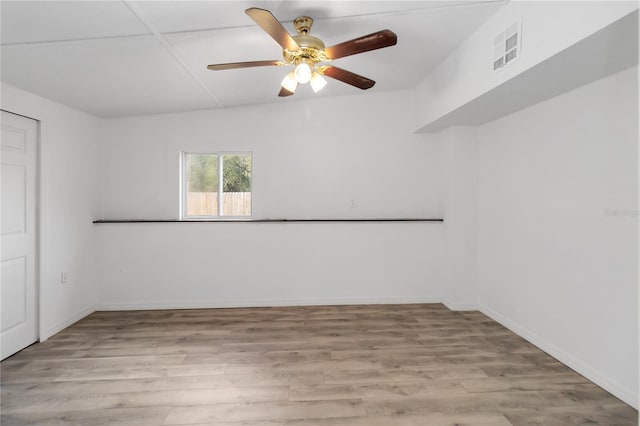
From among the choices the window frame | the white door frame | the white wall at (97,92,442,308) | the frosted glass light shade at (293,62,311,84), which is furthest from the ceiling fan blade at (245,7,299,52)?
the white door frame

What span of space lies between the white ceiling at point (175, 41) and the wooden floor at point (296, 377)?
2244 mm

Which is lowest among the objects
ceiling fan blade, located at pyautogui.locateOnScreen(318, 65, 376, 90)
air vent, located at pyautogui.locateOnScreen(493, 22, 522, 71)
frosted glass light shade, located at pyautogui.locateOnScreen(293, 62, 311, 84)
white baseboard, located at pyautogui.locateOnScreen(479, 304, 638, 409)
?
white baseboard, located at pyautogui.locateOnScreen(479, 304, 638, 409)

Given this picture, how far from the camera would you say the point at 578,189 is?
2.53 m

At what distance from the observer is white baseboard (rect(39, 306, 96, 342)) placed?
3.06m

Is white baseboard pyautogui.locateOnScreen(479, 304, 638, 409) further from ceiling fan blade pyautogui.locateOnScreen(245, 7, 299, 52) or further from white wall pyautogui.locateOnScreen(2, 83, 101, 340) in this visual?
white wall pyautogui.locateOnScreen(2, 83, 101, 340)

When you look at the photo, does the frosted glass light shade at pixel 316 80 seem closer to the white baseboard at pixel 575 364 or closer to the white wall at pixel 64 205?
the white wall at pixel 64 205

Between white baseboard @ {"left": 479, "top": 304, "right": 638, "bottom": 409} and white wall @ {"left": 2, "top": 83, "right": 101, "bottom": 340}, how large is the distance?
437 centimetres

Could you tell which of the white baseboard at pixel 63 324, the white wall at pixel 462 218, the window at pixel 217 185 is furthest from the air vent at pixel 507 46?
the white baseboard at pixel 63 324

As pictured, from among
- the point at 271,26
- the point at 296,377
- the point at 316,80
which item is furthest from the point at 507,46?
the point at 296,377

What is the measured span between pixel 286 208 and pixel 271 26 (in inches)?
101

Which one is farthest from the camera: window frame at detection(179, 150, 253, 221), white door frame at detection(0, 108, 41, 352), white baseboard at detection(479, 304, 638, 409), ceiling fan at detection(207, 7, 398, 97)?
window frame at detection(179, 150, 253, 221)

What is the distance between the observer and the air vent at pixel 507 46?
2.17 metres

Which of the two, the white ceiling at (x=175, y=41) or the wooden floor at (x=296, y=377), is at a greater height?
the white ceiling at (x=175, y=41)

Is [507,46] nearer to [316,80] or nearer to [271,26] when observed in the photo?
[316,80]
